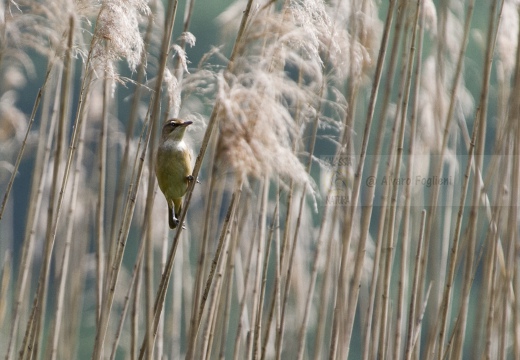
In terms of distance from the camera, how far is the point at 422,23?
8.55 feet

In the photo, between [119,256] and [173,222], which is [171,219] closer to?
[173,222]

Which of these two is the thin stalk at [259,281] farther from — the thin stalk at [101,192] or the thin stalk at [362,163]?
the thin stalk at [101,192]

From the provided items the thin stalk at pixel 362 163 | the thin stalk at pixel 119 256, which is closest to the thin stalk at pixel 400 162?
the thin stalk at pixel 362 163

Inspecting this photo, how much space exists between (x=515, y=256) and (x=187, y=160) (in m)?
1.44

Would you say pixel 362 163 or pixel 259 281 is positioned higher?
pixel 362 163

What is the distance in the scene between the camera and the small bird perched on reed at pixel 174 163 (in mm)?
2922

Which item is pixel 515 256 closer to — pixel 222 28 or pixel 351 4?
pixel 351 4

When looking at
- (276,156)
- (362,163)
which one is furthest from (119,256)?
(362,163)

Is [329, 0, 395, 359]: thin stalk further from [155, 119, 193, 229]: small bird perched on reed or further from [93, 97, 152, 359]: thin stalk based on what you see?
[155, 119, 193, 229]: small bird perched on reed

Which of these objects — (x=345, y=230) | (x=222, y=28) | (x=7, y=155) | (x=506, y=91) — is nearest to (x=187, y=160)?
(x=222, y=28)

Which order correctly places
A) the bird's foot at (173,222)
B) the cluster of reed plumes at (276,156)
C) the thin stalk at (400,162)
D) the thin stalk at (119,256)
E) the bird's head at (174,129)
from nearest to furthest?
the cluster of reed plumes at (276,156) < the thin stalk at (119,256) < the thin stalk at (400,162) < the bird's head at (174,129) < the bird's foot at (173,222)

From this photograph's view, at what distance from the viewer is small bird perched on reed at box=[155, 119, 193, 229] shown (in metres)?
2.92

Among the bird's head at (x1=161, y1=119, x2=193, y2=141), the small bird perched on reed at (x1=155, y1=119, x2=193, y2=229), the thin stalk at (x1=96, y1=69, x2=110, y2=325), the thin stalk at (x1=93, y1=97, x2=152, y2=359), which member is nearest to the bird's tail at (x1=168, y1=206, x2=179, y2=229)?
the small bird perched on reed at (x1=155, y1=119, x2=193, y2=229)

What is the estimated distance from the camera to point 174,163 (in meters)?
2.93
